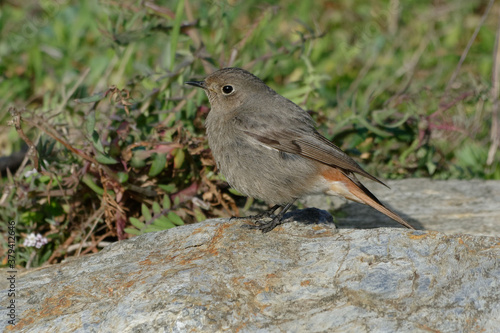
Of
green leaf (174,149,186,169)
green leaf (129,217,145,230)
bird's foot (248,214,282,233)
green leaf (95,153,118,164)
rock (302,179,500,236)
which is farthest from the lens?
rock (302,179,500,236)

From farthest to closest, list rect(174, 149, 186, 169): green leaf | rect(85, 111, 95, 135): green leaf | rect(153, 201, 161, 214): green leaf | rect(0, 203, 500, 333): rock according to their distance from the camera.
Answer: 1. rect(174, 149, 186, 169): green leaf
2. rect(153, 201, 161, 214): green leaf
3. rect(85, 111, 95, 135): green leaf
4. rect(0, 203, 500, 333): rock

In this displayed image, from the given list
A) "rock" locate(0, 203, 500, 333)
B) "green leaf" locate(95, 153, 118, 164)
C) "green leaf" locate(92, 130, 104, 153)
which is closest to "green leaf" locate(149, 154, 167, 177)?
"green leaf" locate(95, 153, 118, 164)

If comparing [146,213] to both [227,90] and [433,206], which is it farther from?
[433,206]

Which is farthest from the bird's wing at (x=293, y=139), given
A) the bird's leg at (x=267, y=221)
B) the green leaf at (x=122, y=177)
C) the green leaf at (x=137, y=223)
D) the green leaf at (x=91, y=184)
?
the green leaf at (x=91, y=184)

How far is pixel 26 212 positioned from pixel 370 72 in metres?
5.06

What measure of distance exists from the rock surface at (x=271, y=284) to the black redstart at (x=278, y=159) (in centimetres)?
55

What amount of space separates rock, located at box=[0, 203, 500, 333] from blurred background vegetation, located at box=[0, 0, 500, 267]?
0.99 metres

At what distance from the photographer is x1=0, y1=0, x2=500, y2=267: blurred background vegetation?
4.73 meters

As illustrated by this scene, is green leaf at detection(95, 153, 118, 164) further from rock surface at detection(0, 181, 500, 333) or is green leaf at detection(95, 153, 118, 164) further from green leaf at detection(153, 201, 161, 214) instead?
rock surface at detection(0, 181, 500, 333)

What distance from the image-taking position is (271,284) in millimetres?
3301

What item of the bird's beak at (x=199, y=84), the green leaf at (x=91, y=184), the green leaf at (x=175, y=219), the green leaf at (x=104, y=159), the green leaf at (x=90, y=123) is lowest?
the green leaf at (x=175, y=219)

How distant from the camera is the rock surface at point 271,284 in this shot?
2973 millimetres

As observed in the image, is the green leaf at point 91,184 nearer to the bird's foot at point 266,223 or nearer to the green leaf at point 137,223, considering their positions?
the green leaf at point 137,223

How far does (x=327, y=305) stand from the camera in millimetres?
3096
